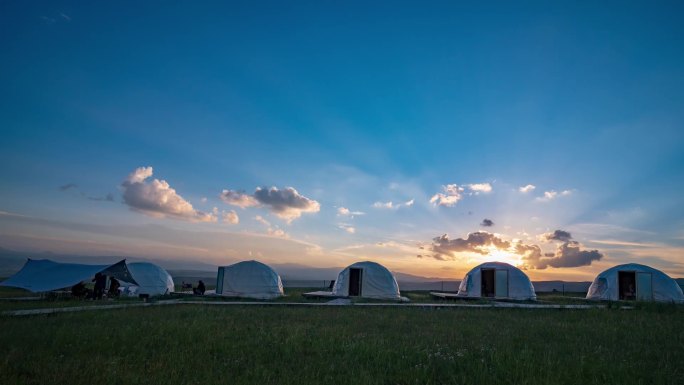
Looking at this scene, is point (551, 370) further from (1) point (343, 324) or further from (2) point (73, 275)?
(2) point (73, 275)

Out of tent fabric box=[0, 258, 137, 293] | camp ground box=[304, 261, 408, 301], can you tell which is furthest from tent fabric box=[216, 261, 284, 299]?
tent fabric box=[0, 258, 137, 293]

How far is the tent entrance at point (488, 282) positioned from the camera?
120 ft

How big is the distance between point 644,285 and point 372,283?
22.3 m

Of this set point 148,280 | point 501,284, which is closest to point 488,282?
point 501,284

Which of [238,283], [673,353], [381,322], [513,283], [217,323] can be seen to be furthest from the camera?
[513,283]

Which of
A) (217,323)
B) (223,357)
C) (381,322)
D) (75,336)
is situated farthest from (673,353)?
(75,336)

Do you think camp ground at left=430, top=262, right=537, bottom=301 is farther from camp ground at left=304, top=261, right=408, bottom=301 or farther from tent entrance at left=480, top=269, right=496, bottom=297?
camp ground at left=304, top=261, right=408, bottom=301

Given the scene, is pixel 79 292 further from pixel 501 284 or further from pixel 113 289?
pixel 501 284

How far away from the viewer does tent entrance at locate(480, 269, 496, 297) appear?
120ft

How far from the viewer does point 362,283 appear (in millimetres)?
33344

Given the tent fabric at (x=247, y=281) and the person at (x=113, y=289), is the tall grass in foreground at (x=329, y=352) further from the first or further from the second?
the tent fabric at (x=247, y=281)

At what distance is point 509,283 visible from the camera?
35.5 meters

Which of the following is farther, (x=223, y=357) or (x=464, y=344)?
(x=464, y=344)

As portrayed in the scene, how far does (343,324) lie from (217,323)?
12.8 ft
